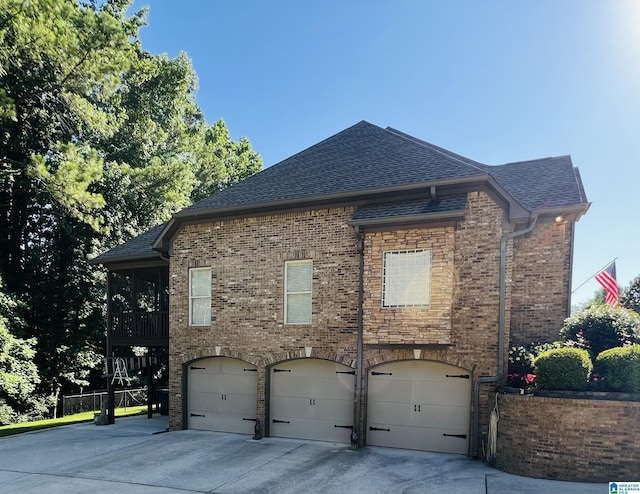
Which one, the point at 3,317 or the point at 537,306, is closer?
the point at 537,306

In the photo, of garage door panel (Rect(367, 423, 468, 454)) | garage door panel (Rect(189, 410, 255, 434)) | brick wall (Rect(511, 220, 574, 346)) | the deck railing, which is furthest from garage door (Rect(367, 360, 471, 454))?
the deck railing

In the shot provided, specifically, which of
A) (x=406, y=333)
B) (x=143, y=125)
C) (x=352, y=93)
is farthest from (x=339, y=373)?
(x=143, y=125)

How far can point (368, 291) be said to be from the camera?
9578 millimetres

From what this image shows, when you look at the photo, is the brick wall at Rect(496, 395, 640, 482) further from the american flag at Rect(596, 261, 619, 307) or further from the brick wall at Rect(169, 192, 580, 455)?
the american flag at Rect(596, 261, 619, 307)

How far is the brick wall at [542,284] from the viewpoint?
9.44 meters

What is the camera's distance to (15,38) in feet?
47.8

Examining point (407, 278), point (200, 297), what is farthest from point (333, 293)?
point (200, 297)

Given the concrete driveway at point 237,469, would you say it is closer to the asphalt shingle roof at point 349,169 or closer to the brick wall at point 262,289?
the brick wall at point 262,289

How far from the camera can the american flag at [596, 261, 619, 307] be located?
12.5 meters

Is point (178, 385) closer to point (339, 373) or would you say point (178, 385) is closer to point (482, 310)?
point (339, 373)

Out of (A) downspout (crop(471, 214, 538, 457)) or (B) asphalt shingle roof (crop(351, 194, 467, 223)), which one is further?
(B) asphalt shingle roof (crop(351, 194, 467, 223))

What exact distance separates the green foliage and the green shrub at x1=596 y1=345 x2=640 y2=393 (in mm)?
1179

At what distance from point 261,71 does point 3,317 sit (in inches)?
552

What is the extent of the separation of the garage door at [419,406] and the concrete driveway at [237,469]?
0.29 m
